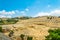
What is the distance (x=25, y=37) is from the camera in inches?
1268

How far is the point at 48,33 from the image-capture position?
37.4m

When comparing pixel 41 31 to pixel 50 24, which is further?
pixel 50 24

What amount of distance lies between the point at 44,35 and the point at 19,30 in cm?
449

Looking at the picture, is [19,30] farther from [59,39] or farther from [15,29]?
[59,39]

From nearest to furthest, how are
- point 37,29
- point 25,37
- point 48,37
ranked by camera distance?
1. point 25,37
2. point 48,37
3. point 37,29

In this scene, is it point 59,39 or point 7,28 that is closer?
point 59,39

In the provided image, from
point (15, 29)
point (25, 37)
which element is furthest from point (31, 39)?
point (15, 29)

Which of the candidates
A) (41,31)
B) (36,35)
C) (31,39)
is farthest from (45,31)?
(31,39)

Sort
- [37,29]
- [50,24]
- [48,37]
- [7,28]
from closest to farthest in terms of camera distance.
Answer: [48,37]
[7,28]
[37,29]
[50,24]

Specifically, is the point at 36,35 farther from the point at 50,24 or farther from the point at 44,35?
the point at 50,24

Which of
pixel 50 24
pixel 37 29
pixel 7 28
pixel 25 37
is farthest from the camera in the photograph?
pixel 50 24

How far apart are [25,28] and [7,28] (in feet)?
10.9

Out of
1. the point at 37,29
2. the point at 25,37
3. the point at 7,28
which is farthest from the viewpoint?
the point at 37,29

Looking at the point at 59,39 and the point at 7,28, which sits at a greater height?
the point at 7,28
